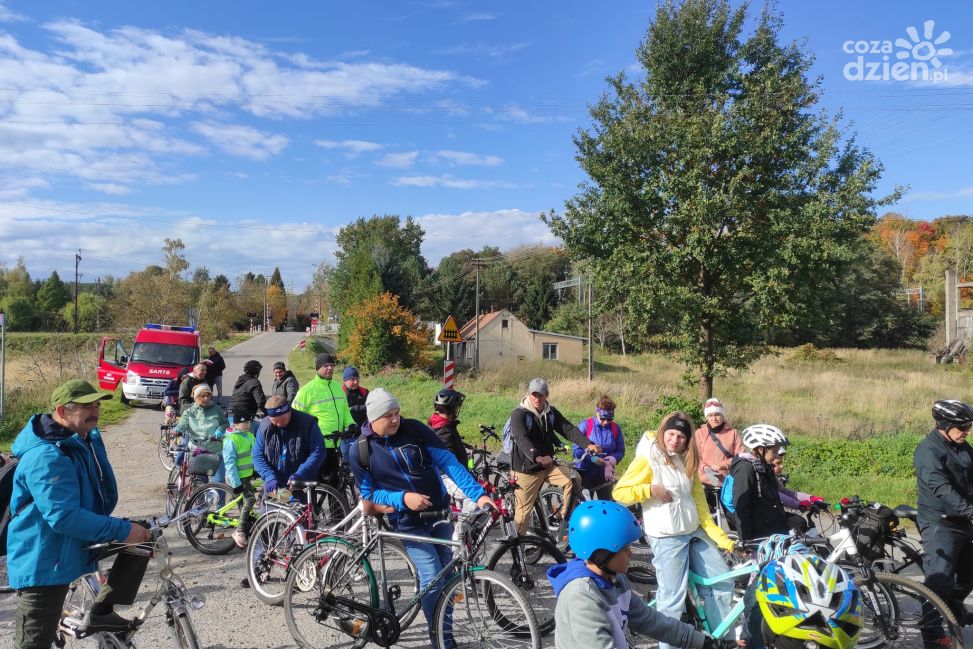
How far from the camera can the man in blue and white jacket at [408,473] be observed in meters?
4.43

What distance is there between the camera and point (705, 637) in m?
2.73

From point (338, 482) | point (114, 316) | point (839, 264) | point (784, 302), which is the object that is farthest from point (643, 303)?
point (114, 316)

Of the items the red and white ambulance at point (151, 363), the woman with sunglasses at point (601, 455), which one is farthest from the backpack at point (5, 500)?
the red and white ambulance at point (151, 363)

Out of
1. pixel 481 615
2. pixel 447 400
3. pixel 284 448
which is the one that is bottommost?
pixel 481 615

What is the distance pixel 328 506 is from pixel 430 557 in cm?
246

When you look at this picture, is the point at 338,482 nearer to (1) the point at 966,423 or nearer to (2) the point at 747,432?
(2) the point at 747,432

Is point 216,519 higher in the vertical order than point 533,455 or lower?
lower

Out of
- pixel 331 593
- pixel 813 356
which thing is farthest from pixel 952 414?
pixel 813 356

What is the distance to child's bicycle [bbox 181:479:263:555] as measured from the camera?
6496 millimetres

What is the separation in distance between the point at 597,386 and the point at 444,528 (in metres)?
17.5

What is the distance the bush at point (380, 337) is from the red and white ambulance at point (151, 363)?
13015mm

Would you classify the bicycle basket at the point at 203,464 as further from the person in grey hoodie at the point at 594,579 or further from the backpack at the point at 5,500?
the person in grey hoodie at the point at 594,579

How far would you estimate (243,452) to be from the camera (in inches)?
261

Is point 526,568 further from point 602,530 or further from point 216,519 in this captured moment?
point 216,519
